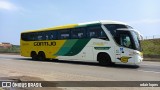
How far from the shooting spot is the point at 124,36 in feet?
66.0

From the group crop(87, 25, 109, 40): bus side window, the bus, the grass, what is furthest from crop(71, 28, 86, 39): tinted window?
the grass

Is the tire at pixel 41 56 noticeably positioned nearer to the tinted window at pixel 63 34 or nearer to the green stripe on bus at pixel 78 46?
the tinted window at pixel 63 34

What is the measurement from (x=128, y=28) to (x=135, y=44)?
1294 mm

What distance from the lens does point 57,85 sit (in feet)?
39.6

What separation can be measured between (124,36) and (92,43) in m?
2.96

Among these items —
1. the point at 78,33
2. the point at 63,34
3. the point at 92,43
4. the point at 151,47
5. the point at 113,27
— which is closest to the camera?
the point at 113,27

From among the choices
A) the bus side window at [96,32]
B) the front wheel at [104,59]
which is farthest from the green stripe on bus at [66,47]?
the front wheel at [104,59]

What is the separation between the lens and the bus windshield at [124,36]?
780 inches

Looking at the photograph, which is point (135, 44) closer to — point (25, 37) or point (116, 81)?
point (116, 81)

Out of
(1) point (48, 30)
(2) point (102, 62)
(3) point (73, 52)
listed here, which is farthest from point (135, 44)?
(1) point (48, 30)

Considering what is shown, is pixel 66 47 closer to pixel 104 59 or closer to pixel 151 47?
pixel 104 59

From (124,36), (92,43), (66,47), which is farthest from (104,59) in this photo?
(66,47)

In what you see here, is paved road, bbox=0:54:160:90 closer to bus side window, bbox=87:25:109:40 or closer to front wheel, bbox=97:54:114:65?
front wheel, bbox=97:54:114:65

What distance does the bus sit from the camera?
2000cm
